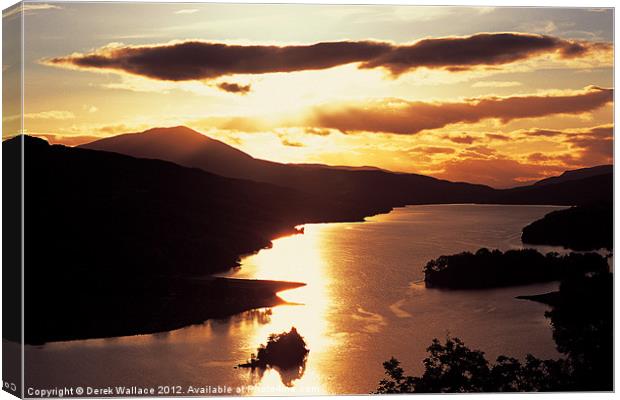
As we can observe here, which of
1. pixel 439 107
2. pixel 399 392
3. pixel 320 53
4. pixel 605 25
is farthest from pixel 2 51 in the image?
pixel 605 25

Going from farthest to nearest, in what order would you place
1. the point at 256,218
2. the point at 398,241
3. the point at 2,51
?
the point at 398,241
the point at 256,218
the point at 2,51

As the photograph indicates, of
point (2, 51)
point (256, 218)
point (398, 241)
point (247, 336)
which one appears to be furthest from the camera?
point (398, 241)

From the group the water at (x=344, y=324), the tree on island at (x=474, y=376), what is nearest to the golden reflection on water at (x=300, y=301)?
the water at (x=344, y=324)

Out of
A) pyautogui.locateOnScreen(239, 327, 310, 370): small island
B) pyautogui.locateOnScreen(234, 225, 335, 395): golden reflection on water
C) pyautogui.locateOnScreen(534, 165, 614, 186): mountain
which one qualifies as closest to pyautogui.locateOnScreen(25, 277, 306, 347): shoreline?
pyautogui.locateOnScreen(234, 225, 335, 395): golden reflection on water

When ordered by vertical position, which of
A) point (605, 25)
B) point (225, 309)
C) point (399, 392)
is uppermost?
point (605, 25)

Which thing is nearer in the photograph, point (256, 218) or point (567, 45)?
point (567, 45)

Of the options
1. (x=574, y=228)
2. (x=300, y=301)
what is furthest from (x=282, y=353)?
Result: (x=574, y=228)

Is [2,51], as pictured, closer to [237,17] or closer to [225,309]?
[237,17]

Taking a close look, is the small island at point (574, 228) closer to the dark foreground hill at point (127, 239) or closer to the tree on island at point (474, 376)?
the tree on island at point (474, 376)
